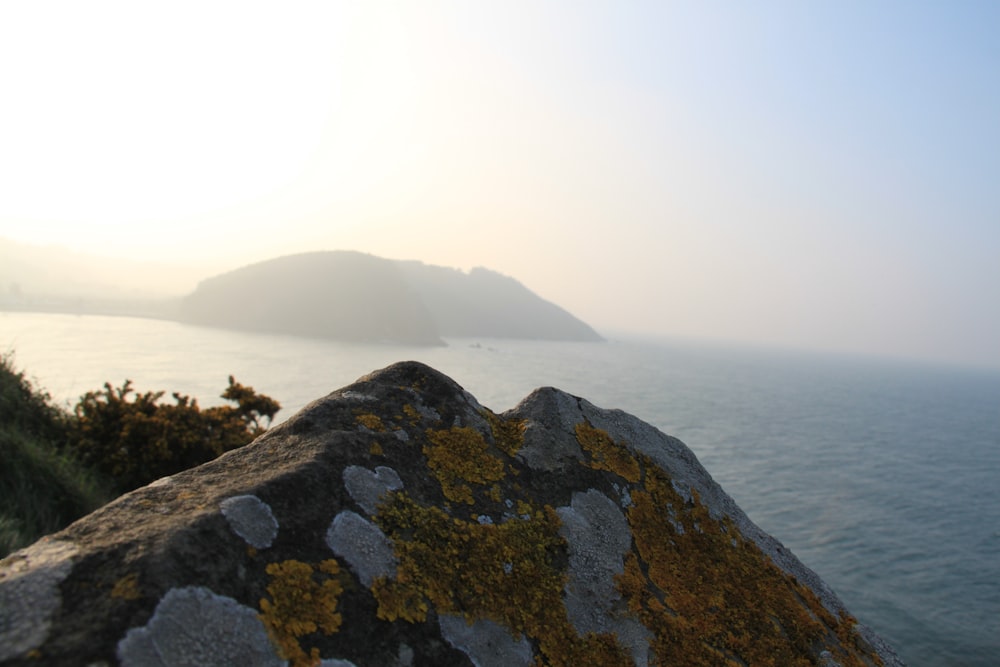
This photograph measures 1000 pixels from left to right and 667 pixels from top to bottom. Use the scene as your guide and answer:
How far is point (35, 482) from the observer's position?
8367mm

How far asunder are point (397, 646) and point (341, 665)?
0.31 m

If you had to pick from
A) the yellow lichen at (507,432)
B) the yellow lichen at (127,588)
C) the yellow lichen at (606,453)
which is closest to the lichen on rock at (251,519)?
the yellow lichen at (127,588)

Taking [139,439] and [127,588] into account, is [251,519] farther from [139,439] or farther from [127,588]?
[139,439]

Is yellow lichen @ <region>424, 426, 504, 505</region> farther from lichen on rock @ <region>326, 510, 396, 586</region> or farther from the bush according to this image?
the bush

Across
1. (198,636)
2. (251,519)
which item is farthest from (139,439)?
(198,636)

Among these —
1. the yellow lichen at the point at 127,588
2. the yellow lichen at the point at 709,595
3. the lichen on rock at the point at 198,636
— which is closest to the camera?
the lichen on rock at the point at 198,636

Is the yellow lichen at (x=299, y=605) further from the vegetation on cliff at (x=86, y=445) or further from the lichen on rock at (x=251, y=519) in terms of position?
the vegetation on cliff at (x=86, y=445)

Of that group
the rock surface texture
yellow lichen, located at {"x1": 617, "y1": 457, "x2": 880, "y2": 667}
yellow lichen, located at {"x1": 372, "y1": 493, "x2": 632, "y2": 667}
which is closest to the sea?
the rock surface texture

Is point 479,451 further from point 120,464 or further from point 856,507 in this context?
point 856,507

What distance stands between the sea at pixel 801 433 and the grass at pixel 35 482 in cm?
89

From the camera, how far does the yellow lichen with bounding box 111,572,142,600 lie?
2168mm

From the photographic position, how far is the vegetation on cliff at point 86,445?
823 cm

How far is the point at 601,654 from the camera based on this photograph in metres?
3.21

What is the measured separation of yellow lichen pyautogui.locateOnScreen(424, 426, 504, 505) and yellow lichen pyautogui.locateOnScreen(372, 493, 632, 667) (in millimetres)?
303
